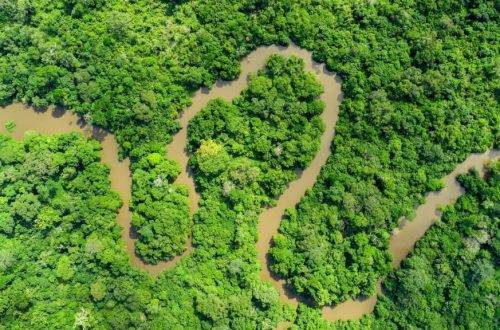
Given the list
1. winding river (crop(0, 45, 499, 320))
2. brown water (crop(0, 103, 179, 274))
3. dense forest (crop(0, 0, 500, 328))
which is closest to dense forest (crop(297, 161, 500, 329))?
dense forest (crop(0, 0, 500, 328))

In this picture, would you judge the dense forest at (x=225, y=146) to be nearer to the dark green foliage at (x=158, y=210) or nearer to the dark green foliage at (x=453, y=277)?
the dark green foliage at (x=158, y=210)

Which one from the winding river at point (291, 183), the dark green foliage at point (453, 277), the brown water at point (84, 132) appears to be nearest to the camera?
the dark green foliage at point (453, 277)

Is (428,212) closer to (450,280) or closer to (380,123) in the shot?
(450,280)

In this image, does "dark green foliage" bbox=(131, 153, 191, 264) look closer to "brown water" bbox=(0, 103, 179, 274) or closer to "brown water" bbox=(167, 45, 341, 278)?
"brown water" bbox=(0, 103, 179, 274)

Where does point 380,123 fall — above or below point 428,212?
above

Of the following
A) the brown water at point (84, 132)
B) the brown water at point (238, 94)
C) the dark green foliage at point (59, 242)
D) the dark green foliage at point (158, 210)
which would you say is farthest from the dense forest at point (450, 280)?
the brown water at point (84, 132)

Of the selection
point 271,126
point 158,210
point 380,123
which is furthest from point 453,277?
point 158,210
